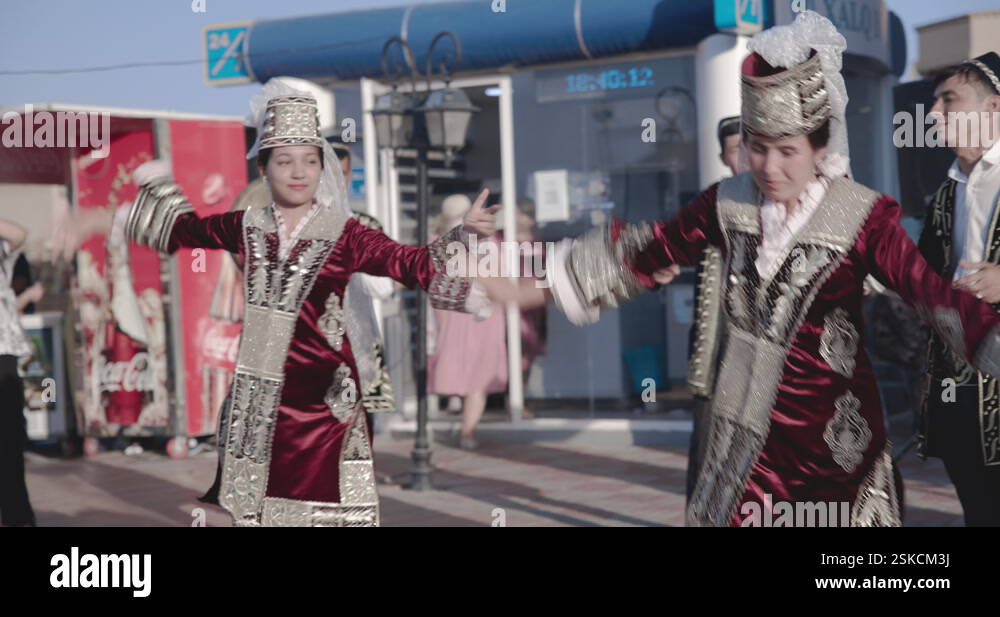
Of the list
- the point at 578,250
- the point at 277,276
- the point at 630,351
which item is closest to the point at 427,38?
the point at 630,351

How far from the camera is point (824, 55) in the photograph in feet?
11.5

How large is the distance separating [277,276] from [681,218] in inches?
61.6

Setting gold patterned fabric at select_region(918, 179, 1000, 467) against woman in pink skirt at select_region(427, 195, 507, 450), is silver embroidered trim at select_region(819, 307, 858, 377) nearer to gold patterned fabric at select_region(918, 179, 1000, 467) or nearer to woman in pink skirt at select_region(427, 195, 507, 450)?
gold patterned fabric at select_region(918, 179, 1000, 467)

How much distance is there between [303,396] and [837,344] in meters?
1.95

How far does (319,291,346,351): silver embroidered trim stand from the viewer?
448 cm

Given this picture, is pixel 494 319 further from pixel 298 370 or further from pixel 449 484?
pixel 298 370

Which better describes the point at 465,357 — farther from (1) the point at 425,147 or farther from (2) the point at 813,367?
(2) the point at 813,367

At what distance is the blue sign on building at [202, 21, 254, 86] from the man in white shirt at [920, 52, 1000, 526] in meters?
7.78

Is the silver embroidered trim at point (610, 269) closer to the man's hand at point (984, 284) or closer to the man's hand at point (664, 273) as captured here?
the man's hand at point (664, 273)

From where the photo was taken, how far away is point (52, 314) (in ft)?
34.4

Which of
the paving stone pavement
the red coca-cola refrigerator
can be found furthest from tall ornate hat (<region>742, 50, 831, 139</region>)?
the red coca-cola refrigerator

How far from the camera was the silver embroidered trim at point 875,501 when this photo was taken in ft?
11.5
